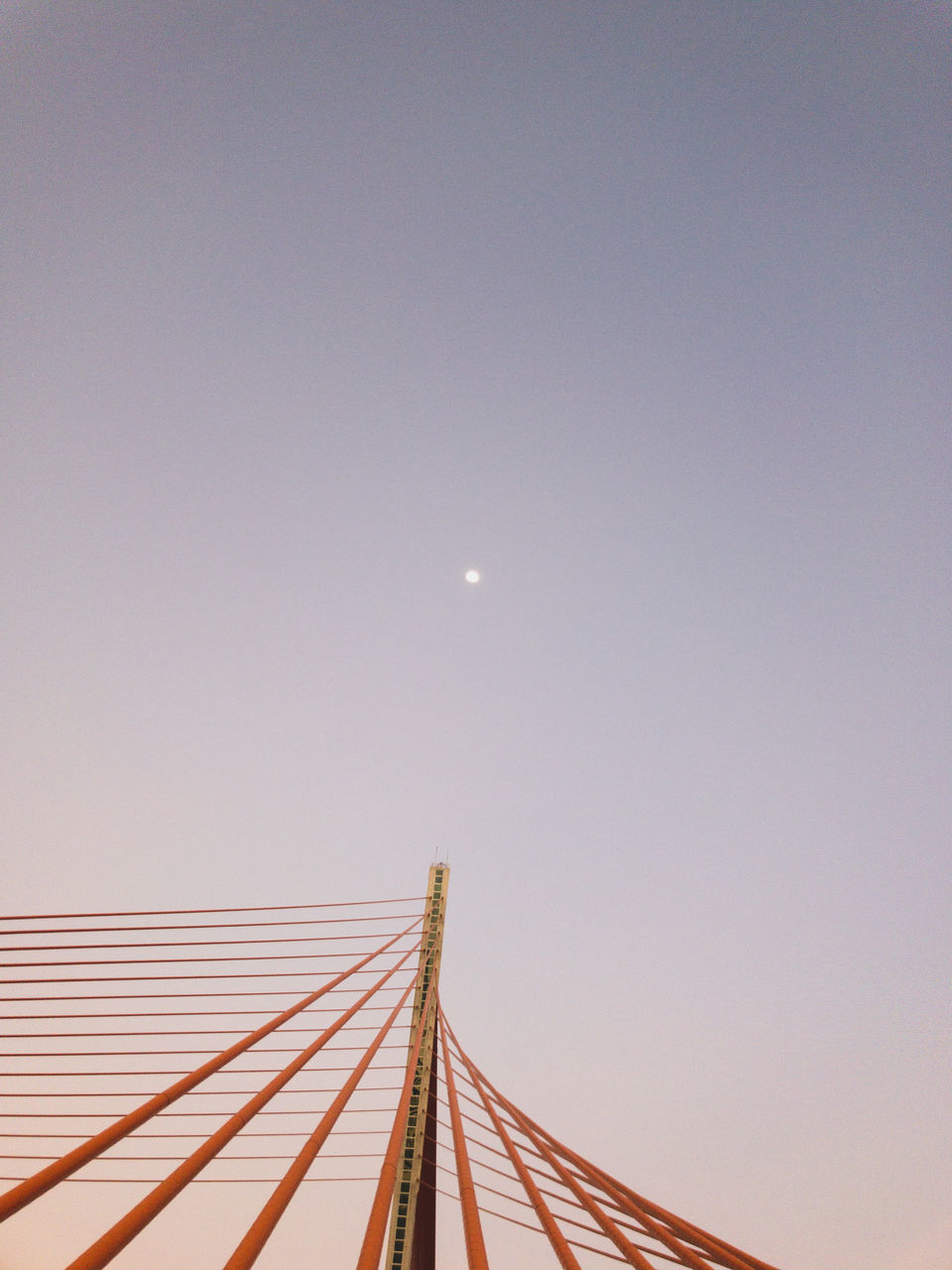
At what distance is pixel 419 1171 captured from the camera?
3.14 metres

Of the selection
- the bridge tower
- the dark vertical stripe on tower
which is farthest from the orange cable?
the dark vertical stripe on tower

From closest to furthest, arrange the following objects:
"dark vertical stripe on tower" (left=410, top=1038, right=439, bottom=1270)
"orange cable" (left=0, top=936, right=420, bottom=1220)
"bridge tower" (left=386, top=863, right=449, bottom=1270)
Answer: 1. "orange cable" (left=0, top=936, right=420, bottom=1220)
2. "bridge tower" (left=386, top=863, right=449, bottom=1270)
3. "dark vertical stripe on tower" (left=410, top=1038, right=439, bottom=1270)

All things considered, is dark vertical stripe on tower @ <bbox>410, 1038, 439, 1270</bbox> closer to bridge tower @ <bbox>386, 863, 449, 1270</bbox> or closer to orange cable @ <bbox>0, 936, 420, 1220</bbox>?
bridge tower @ <bbox>386, 863, 449, 1270</bbox>

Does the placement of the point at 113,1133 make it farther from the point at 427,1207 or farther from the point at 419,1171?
the point at 427,1207

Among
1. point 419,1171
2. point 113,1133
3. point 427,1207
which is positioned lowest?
point 427,1207

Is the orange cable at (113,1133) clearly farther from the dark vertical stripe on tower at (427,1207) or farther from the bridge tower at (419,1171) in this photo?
the dark vertical stripe on tower at (427,1207)

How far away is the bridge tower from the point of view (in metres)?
3.01

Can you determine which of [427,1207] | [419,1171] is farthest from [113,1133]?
[427,1207]

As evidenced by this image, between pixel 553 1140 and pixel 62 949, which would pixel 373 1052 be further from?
pixel 62 949

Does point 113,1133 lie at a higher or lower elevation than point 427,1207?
higher

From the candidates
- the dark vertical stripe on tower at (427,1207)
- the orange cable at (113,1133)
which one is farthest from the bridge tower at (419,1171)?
the orange cable at (113,1133)

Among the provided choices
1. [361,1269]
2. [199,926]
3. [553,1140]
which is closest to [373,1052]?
[553,1140]

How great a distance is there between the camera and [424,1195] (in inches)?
133

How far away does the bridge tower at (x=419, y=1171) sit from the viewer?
3012 millimetres
